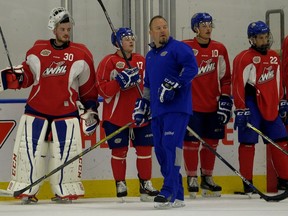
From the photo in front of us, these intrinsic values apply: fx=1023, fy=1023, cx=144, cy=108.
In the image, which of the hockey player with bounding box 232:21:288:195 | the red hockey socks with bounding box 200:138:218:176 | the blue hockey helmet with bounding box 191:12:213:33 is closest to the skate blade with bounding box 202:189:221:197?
the red hockey socks with bounding box 200:138:218:176

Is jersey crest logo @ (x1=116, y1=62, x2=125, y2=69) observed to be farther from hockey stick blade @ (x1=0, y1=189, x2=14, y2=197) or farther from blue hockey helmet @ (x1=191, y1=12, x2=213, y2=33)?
hockey stick blade @ (x1=0, y1=189, x2=14, y2=197)

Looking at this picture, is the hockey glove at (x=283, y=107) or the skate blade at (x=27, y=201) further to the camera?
the hockey glove at (x=283, y=107)

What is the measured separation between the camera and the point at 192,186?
7.13 m

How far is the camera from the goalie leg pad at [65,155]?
6805 mm

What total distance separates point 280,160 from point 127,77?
4.11 feet

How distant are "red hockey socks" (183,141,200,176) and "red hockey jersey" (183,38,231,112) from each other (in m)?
0.25

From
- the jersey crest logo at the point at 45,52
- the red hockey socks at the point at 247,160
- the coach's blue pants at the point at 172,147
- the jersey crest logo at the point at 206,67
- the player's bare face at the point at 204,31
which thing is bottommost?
the red hockey socks at the point at 247,160

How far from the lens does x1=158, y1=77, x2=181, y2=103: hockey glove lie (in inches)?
233

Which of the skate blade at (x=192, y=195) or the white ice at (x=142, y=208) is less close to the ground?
the white ice at (x=142, y=208)

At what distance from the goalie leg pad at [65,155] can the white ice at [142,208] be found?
0.33 feet

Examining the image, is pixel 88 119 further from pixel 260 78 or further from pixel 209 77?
pixel 260 78

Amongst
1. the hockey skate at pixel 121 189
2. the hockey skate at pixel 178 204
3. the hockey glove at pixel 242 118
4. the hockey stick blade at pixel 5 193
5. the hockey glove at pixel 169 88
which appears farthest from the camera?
the hockey glove at pixel 242 118

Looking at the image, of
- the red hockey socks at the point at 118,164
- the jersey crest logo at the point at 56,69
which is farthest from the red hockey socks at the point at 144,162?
the jersey crest logo at the point at 56,69

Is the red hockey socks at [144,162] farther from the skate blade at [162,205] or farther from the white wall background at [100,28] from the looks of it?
the skate blade at [162,205]
